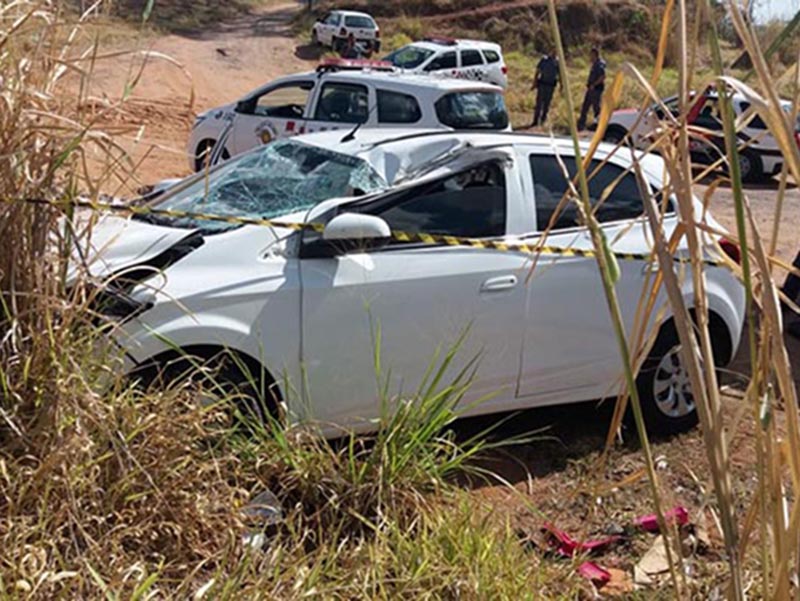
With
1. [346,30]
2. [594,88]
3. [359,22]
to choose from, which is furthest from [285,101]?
[359,22]

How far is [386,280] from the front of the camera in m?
4.53

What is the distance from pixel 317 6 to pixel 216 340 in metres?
43.4

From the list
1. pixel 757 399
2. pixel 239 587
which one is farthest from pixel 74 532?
pixel 757 399

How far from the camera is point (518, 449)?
5418mm

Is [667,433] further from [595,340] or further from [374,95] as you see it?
[374,95]

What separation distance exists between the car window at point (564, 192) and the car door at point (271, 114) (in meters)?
7.39

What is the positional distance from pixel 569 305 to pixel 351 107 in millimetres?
7903

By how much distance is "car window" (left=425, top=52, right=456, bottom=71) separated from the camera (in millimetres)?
24531

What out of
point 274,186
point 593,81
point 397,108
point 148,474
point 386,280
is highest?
point 274,186

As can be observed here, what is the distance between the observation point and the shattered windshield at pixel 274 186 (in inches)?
188

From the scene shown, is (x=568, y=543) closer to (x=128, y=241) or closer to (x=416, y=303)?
(x=416, y=303)

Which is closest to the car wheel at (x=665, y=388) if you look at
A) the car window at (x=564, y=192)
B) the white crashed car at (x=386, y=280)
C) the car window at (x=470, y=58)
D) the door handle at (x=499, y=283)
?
the white crashed car at (x=386, y=280)

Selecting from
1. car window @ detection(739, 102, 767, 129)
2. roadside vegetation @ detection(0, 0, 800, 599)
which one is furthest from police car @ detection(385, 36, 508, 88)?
roadside vegetation @ detection(0, 0, 800, 599)

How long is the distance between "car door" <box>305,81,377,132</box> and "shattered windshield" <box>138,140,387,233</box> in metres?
7.07
